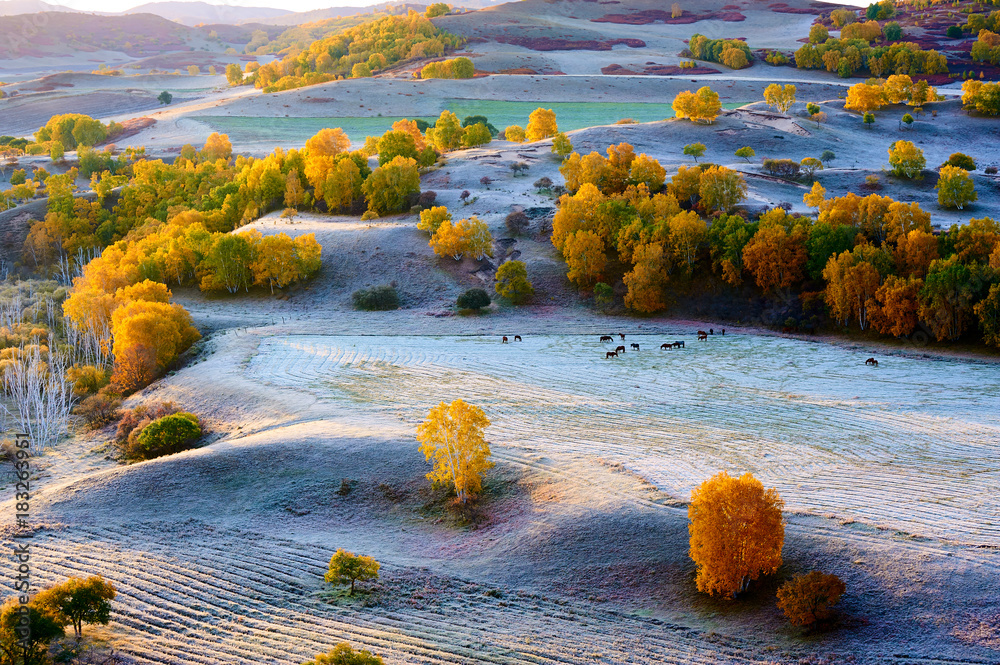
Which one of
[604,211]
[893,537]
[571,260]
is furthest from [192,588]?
[604,211]

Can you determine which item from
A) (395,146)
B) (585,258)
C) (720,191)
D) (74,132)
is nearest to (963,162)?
(720,191)

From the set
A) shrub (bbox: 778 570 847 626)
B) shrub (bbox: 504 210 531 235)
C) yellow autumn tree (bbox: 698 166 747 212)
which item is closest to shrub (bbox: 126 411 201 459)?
shrub (bbox: 778 570 847 626)

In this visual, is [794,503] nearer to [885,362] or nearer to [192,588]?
[192,588]

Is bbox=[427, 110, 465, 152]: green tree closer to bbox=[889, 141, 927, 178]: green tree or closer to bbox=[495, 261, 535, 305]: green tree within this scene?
bbox=[495, 261, 535, 305]: green tree

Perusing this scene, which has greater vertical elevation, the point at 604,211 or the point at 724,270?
the point at 604,211

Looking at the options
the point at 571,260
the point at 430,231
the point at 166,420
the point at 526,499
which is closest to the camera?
the point at 526,499

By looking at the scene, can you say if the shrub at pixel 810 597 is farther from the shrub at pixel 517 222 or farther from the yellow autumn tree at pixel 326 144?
the yellow autumn tree at pixel 326 144

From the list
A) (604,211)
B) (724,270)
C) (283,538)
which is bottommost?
(283,538)
